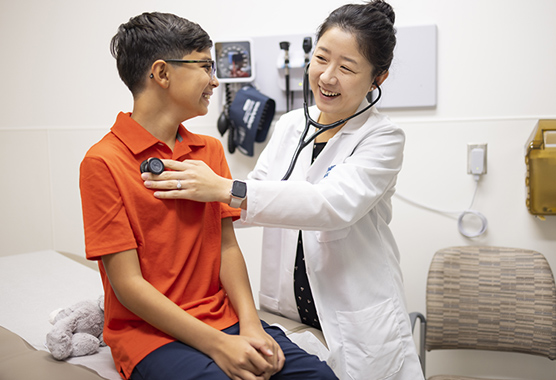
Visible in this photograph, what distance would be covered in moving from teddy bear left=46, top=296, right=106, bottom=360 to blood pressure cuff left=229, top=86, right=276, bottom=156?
1.02m

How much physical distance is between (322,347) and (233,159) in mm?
1203

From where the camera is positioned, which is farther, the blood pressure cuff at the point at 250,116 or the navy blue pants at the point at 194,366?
the blood pressure cuff at the point at 250,116

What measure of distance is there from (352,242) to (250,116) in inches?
37.6

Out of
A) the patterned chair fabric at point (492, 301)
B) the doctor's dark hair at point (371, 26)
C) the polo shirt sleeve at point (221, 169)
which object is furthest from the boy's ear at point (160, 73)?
the patterned chair fabric at point (492, 301)

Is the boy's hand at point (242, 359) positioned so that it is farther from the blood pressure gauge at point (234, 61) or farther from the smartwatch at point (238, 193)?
the blood pressure gauge at point (234, 61)

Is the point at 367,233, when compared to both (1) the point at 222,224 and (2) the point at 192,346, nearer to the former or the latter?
(1) the point at 222,224

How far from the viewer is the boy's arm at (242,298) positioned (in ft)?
3.18

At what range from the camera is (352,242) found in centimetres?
128

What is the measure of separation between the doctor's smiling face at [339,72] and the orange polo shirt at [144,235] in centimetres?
38

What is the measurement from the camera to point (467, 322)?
1852mm

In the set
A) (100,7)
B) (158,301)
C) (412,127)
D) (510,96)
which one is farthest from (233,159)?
(158,301)

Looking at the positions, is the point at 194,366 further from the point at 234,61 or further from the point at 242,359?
the point at 234,61

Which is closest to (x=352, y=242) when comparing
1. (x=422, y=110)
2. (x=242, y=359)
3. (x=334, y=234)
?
(x=334, y=234)

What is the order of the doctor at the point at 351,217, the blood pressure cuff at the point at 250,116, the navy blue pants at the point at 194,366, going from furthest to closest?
1. the blood pressure cuff at the point at 250,116
2. the doctor at the point at 351,217
3. the navy blue pants at the point at 194,366
